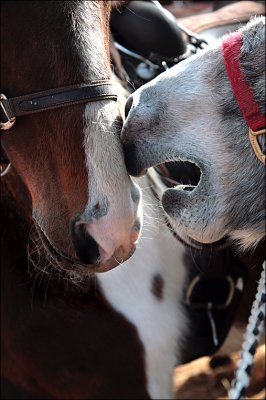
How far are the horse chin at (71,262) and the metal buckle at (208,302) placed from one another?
55 centimetres

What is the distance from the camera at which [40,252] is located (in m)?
1.59

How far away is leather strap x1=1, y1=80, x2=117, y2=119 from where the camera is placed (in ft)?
4.18

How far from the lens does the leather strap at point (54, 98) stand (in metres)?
1.27

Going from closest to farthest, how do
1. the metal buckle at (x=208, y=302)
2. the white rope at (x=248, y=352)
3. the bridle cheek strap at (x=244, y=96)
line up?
1. the bridle cheek strap at (x=244, y=96)
2. the white rope at (x=248, y=352)
3. the metal buckle at (x=208, y=302)

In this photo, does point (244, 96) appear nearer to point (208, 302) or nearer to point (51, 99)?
point (51, 99)

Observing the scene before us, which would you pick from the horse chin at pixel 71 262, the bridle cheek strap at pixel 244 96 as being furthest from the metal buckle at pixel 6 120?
the bridle cheek strap at pixel 244 96

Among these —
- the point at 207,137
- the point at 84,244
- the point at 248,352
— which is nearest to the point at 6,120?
the point at 84,244

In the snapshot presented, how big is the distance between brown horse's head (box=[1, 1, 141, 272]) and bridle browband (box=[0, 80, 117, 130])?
13 mm

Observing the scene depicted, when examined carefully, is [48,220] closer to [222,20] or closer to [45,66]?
[45,66]

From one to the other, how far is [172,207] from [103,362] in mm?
766

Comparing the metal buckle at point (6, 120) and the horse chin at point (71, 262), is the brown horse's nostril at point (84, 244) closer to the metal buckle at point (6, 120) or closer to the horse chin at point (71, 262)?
the horse chin at point (71, 262)

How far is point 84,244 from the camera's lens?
52.1 inches

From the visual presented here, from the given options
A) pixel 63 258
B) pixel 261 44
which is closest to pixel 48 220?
pixel 63 258

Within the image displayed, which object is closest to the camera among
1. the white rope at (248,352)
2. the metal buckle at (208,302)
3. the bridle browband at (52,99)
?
the bridle browband at (52,99)
